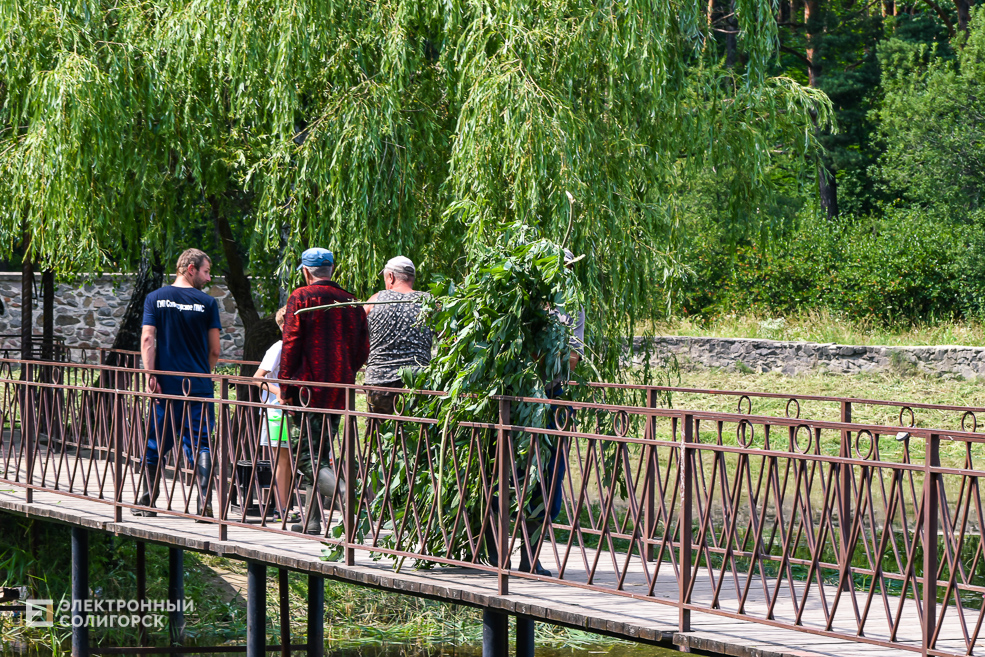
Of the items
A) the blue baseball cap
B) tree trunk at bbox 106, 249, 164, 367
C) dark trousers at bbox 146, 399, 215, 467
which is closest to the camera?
the blue baseball cap

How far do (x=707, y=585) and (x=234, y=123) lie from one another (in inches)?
261

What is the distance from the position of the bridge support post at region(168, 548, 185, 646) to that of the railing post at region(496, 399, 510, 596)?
449 centimetres

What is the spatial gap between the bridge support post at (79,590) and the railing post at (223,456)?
159cm

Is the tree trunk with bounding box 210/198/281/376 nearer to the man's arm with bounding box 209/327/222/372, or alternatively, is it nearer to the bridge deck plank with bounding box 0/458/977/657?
the man's arm with bounding box 209/327/222/372

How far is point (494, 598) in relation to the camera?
5.64 m

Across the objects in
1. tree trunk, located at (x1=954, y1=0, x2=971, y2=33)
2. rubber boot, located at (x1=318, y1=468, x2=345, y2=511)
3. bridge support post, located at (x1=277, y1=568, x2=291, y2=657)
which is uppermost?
tree trunk, located at (x1=954, y1=0, x2=971, y2=33)

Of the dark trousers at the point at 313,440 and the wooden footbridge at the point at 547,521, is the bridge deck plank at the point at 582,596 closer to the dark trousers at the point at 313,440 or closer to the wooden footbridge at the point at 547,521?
the wooden footbridge at the point at 547,521

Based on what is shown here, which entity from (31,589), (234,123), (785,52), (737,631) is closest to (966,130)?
(785,52)

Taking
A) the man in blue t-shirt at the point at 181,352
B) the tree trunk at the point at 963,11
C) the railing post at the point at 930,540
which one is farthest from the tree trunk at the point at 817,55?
the railing post at the point at 930,540

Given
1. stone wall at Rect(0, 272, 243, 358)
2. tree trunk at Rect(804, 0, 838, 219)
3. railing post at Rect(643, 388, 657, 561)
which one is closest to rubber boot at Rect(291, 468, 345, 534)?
railing post at Rect(643, 388, 657, 561)

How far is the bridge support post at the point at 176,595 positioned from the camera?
31.3ft

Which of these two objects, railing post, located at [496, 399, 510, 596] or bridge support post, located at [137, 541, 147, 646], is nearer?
railing post, located at [496, 399, 510, 596]

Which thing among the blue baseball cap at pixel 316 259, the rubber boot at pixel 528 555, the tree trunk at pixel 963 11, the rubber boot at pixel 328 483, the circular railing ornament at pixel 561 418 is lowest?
the rubber boot at pixel 528 555

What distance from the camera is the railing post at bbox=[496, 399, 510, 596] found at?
5.69 m
